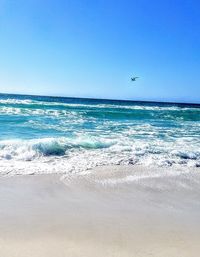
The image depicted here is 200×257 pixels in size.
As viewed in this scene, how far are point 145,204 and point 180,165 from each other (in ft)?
9.50

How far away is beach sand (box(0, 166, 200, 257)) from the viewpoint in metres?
3.03

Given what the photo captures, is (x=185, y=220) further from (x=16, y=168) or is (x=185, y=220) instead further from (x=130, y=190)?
(x=16, y=168)

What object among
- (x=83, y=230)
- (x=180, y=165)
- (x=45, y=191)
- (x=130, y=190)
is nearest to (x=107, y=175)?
(x=130, y=190)

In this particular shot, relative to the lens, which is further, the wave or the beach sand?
the wave

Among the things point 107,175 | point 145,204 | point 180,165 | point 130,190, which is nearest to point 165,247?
point 145,204

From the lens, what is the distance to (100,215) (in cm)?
391

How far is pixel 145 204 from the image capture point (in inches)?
176

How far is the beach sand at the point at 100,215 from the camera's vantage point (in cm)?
303

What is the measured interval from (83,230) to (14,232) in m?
0.68

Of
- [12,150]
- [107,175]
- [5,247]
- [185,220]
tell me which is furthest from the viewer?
[12,150]

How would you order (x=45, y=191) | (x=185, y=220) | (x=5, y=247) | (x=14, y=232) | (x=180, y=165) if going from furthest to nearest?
(x=180, y=165), (x=45, y=191), (x=185, y=220), (x=14, y=232), (x=5, y=247)

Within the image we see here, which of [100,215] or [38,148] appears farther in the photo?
[38,148]

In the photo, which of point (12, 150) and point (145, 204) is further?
point (12, 150)

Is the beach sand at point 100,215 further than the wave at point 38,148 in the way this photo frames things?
No
